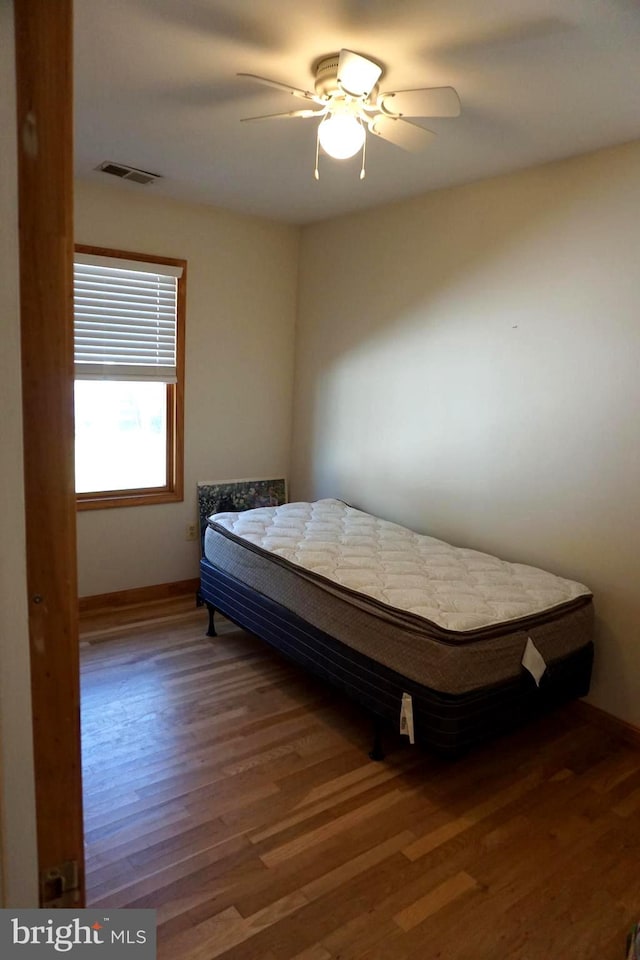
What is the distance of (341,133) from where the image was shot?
2.09 metres

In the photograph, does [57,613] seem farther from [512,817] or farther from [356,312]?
[356,312]

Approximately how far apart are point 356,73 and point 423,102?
11.0 inches

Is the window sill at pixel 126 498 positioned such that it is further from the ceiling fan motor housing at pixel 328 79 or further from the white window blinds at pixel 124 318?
the ceiling fan motor housing at pixel 328 79

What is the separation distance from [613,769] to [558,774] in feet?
0.82

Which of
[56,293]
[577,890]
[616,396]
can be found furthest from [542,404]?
[56,293]

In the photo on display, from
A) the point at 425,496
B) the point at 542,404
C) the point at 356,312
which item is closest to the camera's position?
the point at 542,404

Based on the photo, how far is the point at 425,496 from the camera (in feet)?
12.2

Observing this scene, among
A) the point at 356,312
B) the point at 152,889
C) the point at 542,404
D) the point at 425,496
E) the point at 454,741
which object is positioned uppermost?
the point at 356,312

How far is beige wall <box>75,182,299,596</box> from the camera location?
3883mm

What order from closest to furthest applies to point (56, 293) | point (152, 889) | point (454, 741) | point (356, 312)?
point (56, 293) → point (152, 889) → point (454, 741) → point (356, 312)

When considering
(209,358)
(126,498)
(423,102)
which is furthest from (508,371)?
(126,498)

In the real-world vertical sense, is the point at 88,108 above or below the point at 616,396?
above

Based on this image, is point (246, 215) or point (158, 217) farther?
point (246, 215)

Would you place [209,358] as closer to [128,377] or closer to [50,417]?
[128,377]
